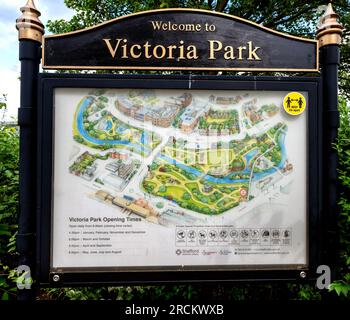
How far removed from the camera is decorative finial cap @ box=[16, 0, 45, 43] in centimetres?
286

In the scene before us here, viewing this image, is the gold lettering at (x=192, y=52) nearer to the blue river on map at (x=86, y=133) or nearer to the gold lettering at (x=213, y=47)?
the gold lettering at (x=213, y=47)

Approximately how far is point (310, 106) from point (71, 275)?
2811 mm

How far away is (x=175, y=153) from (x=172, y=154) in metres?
0.03

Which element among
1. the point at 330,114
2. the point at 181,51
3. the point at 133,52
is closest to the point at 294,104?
the point at 330,114

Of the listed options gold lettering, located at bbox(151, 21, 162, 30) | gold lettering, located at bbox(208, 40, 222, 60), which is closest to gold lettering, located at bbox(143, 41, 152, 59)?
gold lettering, located at bbox(151, 21, 162, 30)

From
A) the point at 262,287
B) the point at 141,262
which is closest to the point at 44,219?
the point at 141,262

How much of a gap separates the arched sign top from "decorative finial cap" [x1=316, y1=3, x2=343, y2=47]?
0.38ft

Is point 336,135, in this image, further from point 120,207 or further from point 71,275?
point 71,275

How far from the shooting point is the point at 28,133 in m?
2.91

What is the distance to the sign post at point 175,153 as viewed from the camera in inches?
113

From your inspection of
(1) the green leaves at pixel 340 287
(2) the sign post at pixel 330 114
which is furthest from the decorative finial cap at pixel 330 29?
(1) the green leaves at pixel 340 287

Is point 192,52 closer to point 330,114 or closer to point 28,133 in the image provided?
point 330,114

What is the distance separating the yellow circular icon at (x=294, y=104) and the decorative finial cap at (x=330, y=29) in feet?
1.95

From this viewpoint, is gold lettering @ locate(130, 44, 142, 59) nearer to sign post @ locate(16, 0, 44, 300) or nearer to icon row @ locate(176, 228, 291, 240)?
sign post @ locate(16, 0, 44, 300)
